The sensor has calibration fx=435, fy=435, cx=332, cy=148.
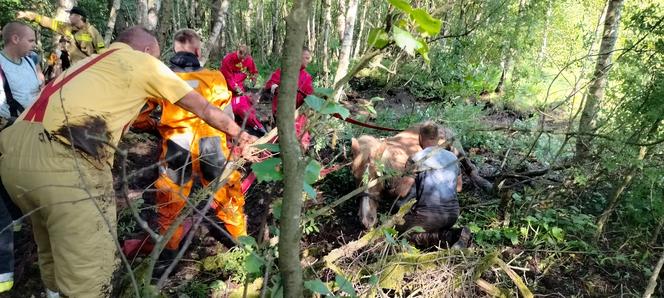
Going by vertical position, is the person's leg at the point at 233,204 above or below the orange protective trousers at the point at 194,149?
below

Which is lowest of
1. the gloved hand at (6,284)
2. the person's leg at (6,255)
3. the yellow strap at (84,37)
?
the gloved hand at (6,284)

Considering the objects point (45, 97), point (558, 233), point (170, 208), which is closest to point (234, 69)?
point (170, 208)

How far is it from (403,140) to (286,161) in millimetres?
4385

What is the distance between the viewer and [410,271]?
296 centimetres

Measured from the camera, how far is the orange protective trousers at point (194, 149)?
142 inches

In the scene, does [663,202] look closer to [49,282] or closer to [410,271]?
[410,271]

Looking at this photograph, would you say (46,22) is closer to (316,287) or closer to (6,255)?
(6,255)

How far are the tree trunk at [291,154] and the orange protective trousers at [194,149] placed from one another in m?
2.35

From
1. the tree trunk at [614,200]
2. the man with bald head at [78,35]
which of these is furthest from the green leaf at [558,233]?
the man with bald head at [78,35]

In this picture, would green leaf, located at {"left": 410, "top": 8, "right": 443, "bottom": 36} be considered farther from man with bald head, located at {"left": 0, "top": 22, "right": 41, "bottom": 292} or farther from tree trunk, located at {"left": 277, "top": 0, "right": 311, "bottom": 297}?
man with bald head, located at {"left": 0, "top": 22, "right": 41, "bottom": 292}

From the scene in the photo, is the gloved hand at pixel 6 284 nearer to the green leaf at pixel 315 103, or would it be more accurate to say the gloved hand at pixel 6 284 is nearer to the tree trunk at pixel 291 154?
the tree trunk at pixel 291 154

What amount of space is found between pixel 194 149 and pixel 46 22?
3.18 metres

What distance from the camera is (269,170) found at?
1.29 meters

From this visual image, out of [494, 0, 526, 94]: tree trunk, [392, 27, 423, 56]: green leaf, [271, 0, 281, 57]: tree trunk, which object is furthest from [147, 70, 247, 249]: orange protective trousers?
[271, 0, 281, 57]: tree trunk
